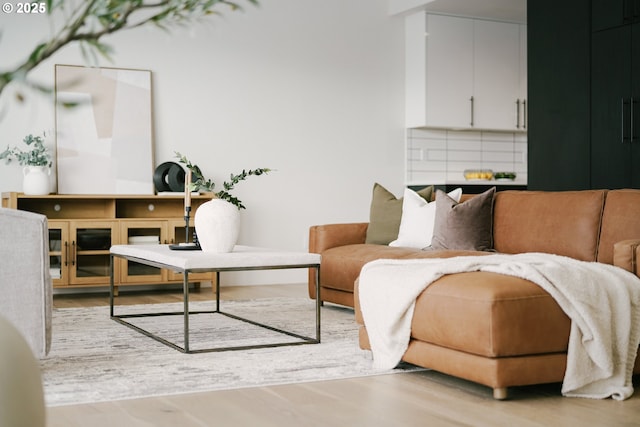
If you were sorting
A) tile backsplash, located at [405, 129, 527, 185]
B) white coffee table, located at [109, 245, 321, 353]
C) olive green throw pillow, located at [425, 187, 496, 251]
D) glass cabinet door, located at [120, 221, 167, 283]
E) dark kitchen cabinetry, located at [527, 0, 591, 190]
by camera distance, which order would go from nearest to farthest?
white coffee table, located at [109, 245, 321, 353] → olive green throw pillow, located at [425, 187, 496, 251] → dark kitchen cabinetry, located at [527, 0, 591, 190] → glass cabinet door, located at [120, 221, 167, 283] → tile backsplash, located at [405, 129, 527, 185]

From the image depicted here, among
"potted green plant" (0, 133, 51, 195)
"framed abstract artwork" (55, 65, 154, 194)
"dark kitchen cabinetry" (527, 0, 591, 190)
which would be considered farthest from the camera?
"framed abstract artwork" (55, 65, 154, 194)

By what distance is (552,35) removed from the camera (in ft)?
21.0

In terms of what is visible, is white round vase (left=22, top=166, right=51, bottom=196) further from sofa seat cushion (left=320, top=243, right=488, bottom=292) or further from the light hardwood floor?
the light hardwood floor

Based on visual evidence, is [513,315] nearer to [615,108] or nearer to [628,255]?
[628,255]

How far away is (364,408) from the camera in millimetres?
2854

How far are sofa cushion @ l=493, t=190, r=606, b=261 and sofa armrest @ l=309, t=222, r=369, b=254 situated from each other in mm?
1218

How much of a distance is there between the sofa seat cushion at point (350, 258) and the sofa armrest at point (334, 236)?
0.28 ft

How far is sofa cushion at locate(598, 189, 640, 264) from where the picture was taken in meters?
3.94

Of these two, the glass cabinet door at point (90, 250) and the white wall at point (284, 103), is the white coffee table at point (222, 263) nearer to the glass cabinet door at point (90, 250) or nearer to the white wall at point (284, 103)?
the glass cabinet door at point (90, 250)

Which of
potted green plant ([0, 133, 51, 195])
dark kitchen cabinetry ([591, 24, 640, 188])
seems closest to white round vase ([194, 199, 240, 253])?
potted green plant ([0, 133, 51, 195])

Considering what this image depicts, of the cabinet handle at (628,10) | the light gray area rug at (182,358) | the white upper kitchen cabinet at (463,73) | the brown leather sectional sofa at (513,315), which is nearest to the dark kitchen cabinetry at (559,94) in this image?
the cabinet handle at (628,10)

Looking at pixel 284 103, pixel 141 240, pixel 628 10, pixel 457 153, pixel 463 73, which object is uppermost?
pixel 628 10

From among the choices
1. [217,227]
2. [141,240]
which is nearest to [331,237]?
[217,227]

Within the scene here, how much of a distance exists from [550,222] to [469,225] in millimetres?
635
